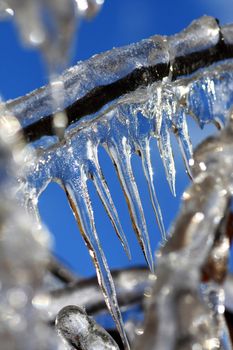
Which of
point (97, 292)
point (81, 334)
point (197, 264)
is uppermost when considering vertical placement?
point (97, 292)

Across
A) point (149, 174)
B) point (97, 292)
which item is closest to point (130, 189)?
point (149, 174)

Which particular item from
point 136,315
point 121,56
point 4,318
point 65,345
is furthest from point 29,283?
point 136,315

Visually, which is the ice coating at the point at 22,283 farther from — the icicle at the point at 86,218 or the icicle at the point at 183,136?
the icicle at the point at 183,136

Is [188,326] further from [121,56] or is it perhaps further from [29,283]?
[121,56]

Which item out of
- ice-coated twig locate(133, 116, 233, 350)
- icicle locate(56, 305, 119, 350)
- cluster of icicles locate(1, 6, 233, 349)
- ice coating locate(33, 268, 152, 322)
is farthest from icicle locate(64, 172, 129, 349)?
ice coating locate(33, 268, 152, 322)

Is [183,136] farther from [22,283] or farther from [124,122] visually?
[22,283]

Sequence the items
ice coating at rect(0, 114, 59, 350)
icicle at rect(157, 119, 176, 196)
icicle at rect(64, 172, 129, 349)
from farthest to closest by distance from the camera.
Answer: icicle at rect(157, 119, 176, 196)
icicle at rect(64, 172, 129, 349)
ice coating at rect(0, 114, 59, 350)

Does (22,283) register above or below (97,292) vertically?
below

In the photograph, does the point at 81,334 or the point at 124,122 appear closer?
the point at 124,122

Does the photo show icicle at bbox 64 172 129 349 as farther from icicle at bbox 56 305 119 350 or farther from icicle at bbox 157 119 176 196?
icicle at bbox 56 305 119 350
